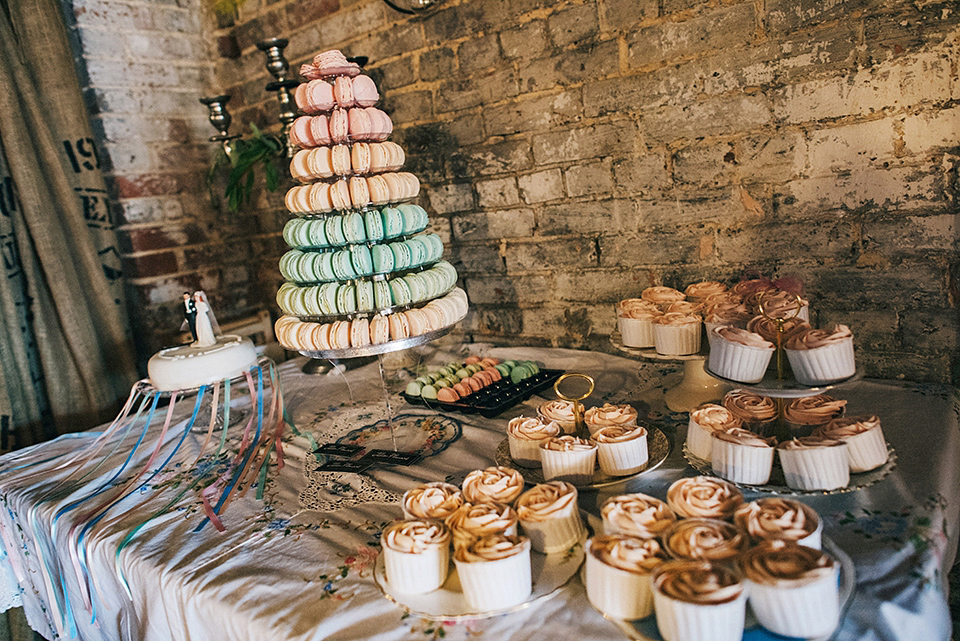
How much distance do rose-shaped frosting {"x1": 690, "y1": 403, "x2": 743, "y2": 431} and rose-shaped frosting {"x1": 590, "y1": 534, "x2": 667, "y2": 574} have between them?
1.01ft

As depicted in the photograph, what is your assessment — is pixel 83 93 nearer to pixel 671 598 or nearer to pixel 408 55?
pixel 408 55

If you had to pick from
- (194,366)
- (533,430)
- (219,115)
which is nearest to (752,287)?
(533,430)

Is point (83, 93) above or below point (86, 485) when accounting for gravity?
above

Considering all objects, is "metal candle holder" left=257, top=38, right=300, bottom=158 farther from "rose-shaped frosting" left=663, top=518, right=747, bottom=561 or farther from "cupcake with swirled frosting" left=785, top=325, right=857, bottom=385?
"rose-shaped frosting" left=663, top=518, right=747, bottom=561

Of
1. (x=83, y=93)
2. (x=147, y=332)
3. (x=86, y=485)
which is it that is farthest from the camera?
(x=147, y=332)

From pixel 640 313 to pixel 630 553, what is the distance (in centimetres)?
71

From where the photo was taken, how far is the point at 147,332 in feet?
7.94

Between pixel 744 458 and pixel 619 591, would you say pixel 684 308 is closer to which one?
pixel 744 458

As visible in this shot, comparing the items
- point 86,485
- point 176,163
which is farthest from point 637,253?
point 176,163

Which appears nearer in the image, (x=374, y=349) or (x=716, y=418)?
(x=716, y=418)

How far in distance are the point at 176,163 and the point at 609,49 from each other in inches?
67.2

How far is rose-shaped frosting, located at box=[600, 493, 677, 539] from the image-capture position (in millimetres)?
792

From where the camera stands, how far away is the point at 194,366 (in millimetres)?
1471

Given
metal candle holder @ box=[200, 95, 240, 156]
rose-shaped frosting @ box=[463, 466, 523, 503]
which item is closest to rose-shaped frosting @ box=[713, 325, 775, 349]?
rose-shaped frosting @ box=[463, 466, 523, 503]
